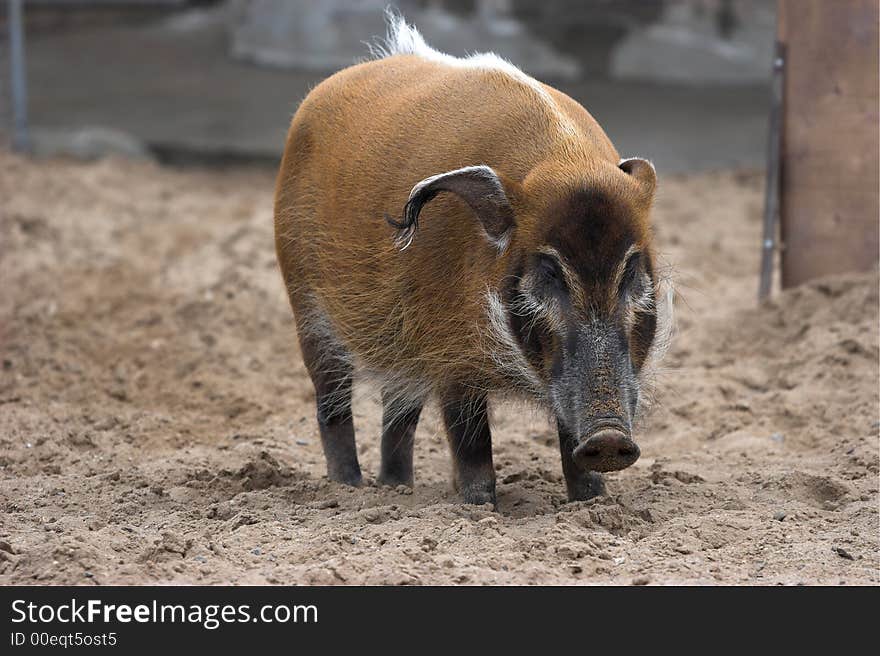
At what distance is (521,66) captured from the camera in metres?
12.4

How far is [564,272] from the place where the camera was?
4.14 metres

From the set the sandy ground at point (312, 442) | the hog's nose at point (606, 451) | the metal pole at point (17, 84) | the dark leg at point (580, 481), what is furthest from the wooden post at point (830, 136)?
the metal pole at point (17, 84)

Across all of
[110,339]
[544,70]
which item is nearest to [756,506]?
[110,339]

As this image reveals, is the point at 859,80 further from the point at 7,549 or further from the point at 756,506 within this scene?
the point at 7,549

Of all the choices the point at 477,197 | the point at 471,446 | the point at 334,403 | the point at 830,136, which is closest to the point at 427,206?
the point at 477,197

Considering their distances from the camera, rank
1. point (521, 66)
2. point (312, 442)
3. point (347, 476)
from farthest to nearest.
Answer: point (521, 66), point (312, 442), point (347, 476)

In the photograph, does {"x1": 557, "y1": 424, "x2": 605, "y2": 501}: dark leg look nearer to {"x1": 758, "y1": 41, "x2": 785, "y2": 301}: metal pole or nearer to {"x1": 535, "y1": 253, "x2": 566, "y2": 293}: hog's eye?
{"x1": 535, "y1": 253, "x2": 566, "y2": 293}: hog's eye

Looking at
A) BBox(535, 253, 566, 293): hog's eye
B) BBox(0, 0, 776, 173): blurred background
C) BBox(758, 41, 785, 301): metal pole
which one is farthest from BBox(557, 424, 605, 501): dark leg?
BBox(0, 0, 776, 173): blurred background

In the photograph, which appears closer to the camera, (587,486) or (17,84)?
(587,486)

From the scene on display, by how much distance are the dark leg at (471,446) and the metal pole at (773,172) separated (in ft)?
10.7

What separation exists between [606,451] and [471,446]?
80 centimetres

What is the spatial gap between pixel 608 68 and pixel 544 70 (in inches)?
26.2

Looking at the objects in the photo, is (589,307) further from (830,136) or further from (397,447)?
(830,136)

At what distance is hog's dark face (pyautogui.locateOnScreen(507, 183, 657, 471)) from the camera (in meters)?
4.08
